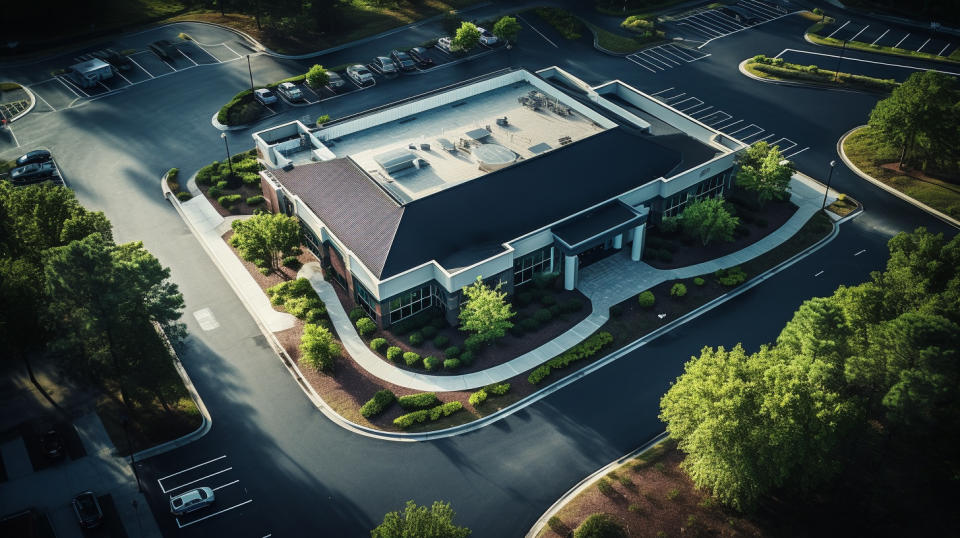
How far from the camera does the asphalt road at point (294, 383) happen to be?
54125 mm

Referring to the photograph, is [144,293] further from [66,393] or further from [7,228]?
[7,228]

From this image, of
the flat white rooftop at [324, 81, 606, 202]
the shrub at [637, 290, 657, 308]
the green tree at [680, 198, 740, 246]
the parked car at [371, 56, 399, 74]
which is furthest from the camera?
the parked car at [371, 56, 399, 74]

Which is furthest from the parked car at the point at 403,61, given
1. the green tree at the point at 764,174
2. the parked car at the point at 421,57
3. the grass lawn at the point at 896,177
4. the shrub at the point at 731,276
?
the grass lawn at the point at 896,177

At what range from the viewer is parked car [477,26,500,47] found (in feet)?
360

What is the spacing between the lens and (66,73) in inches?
3986

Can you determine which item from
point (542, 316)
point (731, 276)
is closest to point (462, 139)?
point (542, 316)

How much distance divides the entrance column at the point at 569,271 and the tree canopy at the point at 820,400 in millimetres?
17272

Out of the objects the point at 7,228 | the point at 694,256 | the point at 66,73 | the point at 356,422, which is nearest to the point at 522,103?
the point at 694,256

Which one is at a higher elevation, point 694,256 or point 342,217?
point 342,217

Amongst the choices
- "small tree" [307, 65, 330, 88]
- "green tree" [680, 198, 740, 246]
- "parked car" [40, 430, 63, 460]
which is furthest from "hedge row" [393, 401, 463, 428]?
"small tree" [307, 65, 330, 88]

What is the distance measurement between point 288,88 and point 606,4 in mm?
52385

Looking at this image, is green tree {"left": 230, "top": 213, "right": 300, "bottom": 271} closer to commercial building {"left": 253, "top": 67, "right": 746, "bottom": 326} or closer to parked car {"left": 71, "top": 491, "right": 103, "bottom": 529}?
commercial building {"left": 253, "top": 67, "right": 746, "bottom": 326}

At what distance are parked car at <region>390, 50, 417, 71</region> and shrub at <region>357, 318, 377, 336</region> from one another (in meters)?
48.2

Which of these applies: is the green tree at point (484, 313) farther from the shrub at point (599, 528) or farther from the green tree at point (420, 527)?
the green tree at point (420, 527)
